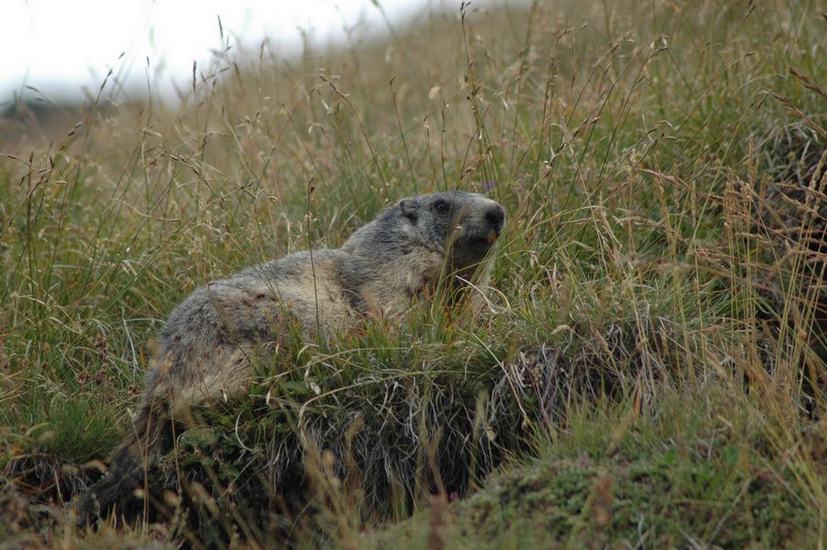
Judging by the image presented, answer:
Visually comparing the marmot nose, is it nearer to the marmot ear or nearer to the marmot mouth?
the marmot mouth

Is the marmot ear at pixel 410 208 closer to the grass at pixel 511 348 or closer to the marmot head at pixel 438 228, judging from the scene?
the marmot head at pixel 438 228

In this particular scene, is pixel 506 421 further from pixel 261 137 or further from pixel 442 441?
pixel 261 137

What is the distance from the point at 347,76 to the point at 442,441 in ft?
17.0

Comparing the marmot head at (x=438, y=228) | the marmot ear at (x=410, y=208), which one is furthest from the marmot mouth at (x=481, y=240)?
the marmot ear at (x=410, y=208)

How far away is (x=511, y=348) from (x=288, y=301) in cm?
142

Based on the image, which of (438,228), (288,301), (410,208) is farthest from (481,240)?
(288,301)

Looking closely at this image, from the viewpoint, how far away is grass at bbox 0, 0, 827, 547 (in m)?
4.05

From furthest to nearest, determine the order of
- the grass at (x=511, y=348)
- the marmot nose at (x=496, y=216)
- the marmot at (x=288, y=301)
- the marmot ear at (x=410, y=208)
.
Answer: the marmot ear at (x=410, y=208), the marmot nose at (x=496, y=216), the marmot at (x=288, y=301), the grass at (x=511, y=348)

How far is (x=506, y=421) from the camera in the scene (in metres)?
5.11

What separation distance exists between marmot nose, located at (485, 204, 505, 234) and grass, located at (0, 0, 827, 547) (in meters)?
0.20

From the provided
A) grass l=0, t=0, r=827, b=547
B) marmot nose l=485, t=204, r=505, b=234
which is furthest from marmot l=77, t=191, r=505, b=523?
grass l=0, t=0, r=827, b=547

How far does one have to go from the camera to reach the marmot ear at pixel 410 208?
6.25 metres

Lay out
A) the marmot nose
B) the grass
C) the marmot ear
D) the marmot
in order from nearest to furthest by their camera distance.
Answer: the grass → the marmot → the marmot nose → the marmot ear

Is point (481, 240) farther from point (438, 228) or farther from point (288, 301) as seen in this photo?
point (288, 301)
